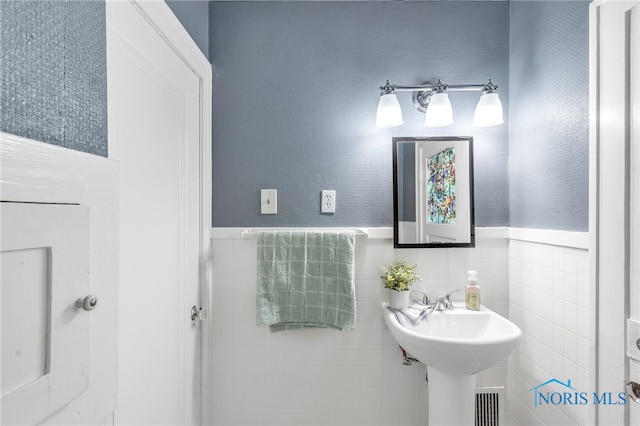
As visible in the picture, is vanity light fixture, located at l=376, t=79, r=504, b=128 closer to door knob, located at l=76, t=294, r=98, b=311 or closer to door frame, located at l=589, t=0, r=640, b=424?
door frame, located at l=589, t=0, r=640, b=424

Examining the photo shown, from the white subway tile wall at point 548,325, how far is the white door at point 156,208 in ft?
4.74

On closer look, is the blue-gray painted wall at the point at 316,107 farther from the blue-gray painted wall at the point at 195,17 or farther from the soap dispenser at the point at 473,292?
the soap dispenser at the point at 473,292

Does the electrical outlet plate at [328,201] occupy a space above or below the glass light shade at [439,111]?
below

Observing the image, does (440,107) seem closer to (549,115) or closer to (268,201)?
(549,115)

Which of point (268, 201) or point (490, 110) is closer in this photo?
point (490, 110)

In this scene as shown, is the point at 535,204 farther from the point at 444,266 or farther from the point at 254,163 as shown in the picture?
the point at 254,163

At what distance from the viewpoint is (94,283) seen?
573 mm

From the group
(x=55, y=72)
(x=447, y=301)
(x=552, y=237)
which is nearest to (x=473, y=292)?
(x=447, y=301)

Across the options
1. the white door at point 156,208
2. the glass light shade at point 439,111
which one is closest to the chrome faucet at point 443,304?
the glass light shade at point 439,111

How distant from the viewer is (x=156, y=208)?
109 cm

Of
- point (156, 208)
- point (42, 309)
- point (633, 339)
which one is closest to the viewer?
point (42, 309)

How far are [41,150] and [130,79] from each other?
0.57 m

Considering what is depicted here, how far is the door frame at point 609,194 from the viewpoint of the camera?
0.96 metres

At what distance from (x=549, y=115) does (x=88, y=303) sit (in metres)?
1.58
